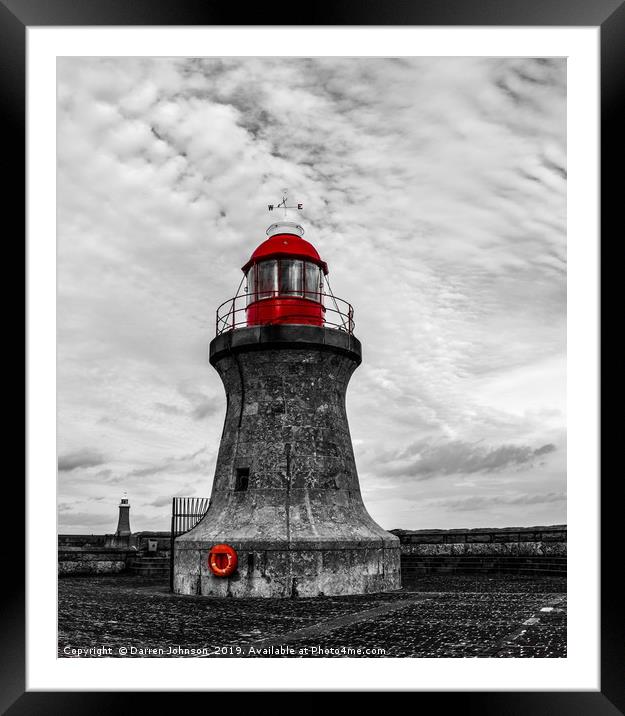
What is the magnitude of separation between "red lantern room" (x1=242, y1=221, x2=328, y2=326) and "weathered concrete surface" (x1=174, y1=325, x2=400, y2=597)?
0.56 meters

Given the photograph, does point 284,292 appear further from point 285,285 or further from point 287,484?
point 287,484

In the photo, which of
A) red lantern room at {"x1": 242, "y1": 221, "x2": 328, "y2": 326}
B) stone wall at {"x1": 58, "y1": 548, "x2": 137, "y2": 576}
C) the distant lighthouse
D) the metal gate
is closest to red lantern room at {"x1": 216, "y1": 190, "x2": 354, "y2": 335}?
red lantern room at {"x1": 242, "y1": 221, "x2": 328, "y2": 326}

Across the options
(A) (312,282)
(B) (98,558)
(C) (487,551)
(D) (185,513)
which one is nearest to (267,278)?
(A) (312,282)

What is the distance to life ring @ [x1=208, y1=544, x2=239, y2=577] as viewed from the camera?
473 inches

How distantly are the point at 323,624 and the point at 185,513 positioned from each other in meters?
6.48

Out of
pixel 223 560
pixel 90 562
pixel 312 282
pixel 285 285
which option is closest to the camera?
pixel 223 560

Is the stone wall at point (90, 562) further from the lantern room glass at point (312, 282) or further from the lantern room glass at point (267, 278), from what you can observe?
the lantern room glass at point (312, 282)

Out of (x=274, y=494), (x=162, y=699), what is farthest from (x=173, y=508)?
(x=162, y=699)

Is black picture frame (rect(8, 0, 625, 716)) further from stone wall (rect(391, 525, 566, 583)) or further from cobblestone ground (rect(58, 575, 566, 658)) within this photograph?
stone wall (rect(391, 525, 566, 583))

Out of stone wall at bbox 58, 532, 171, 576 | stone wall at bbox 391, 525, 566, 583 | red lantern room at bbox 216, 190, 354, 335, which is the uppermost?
red lantern room at bbox 216, 190, 354, 335

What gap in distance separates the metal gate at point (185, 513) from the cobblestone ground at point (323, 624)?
4.48ft

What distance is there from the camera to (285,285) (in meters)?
13.9

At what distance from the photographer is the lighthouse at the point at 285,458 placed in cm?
1209
